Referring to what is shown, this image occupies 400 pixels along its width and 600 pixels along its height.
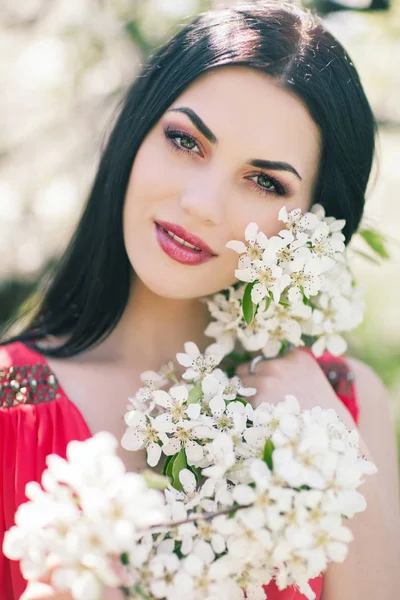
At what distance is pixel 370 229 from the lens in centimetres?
211

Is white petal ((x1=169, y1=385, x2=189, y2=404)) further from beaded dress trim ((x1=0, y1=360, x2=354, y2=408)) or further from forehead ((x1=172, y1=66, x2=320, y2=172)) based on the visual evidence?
forehead ((x1=172, y1=66, x2=320, y2=172))

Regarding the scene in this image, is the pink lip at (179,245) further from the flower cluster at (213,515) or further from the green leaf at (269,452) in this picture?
the green leaf at (269,452)

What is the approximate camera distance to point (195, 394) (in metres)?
1.59

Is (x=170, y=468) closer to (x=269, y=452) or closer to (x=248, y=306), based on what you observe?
(x=269, y=452)

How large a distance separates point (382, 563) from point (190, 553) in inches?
26.3

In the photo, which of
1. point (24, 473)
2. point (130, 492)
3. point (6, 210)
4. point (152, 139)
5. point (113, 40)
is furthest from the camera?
point (6, 210)

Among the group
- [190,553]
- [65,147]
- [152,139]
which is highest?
[152,139]

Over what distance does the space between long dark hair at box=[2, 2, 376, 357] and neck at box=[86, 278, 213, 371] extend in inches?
1.2

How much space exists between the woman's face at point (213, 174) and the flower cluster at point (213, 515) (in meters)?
0.41

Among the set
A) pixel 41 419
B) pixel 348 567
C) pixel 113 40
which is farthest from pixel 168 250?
pixel 113 40

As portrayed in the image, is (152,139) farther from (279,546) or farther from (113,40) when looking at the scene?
(113,40)

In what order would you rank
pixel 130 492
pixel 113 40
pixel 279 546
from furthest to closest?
pixel 113 40 < pixel 279 546 < pixel 130 492

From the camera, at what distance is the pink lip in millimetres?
1684

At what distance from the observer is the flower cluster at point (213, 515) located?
1.08 m
